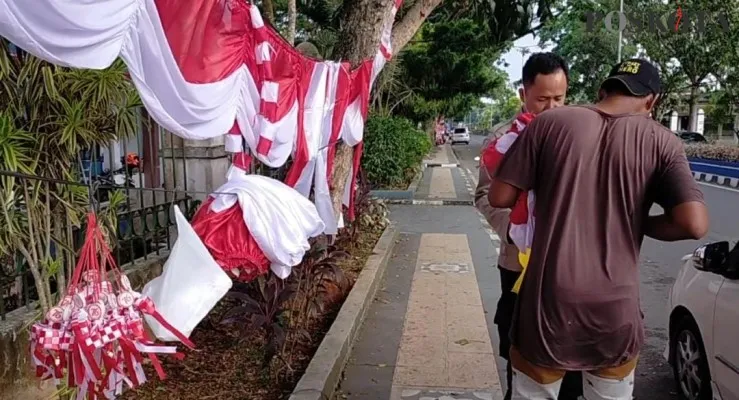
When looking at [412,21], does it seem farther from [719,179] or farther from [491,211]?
[719,179]

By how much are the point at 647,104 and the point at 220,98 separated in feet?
6.09

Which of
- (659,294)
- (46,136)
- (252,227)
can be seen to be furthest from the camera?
(659,294)

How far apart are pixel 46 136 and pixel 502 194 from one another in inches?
66.2

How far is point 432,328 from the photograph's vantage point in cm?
540

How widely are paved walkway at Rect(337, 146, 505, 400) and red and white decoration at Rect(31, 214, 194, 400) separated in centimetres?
208

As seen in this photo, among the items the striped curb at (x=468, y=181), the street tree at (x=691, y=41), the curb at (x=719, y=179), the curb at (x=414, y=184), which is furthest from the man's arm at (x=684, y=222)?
the street tree at (x=691, y=41)

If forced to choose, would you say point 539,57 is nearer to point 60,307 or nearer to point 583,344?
point 583,344

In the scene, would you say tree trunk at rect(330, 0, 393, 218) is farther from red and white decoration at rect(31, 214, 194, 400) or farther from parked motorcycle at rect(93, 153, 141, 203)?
red and white decoration at rect(31, 214, 194, 400)

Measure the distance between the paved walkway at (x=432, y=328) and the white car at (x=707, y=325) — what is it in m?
1.12

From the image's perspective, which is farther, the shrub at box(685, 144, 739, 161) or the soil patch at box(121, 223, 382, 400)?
the shrub at box(685, 144, 739, 161)

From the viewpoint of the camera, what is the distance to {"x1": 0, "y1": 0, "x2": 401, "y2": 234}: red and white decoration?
6.49 ft

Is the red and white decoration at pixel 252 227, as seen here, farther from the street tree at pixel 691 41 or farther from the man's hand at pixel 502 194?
the street tree at pixel 691 41

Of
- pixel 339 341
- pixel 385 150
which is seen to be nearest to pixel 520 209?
pixel 339 341

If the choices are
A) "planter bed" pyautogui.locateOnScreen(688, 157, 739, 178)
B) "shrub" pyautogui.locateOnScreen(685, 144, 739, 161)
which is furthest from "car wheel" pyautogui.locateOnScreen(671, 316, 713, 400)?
"shrub" pyautogui.locateOnScreen(685, 144, 739, 161)
